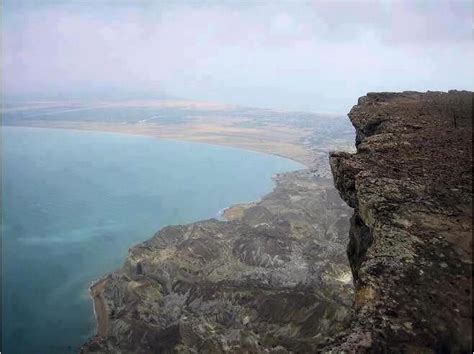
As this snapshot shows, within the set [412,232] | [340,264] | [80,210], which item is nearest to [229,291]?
[340,264]

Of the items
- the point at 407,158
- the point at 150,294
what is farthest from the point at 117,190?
the point at 407,158

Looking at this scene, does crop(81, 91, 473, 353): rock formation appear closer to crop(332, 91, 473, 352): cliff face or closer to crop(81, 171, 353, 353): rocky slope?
crop(332, 91, 473, 352): cliff face

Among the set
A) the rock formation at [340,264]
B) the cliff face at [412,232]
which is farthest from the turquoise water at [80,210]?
the cliff face at [412,232]

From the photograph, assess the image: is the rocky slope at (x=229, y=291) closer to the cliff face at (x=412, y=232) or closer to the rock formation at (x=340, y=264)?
the rock formation at (x=340, y=264)

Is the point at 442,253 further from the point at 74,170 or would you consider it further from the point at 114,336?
the point at 74,170

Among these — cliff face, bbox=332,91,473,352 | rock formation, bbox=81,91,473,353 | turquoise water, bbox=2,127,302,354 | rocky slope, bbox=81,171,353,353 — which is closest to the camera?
cliff face, bbox=332,91,473,352

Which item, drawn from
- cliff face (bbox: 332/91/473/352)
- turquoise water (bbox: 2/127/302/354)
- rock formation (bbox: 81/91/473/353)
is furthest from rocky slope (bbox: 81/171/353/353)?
cliff face (bbox: 332/91/473/352)
